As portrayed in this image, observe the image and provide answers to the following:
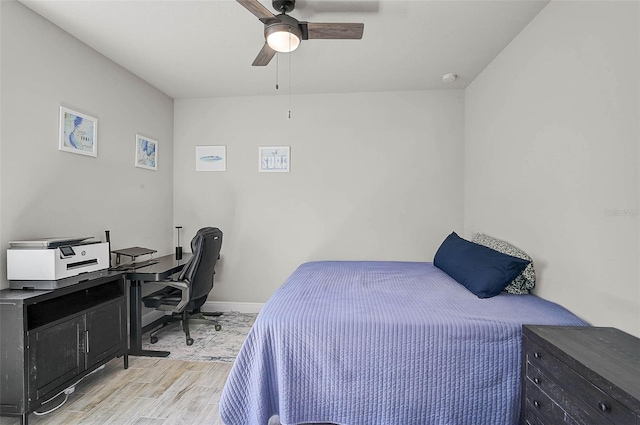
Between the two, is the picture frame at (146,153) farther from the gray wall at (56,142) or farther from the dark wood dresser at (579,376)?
the dark wood dresser at (579,376)

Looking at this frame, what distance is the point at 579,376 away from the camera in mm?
1153

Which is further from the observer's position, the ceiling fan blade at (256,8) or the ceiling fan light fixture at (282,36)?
the ceiling fan light fixture at (282,36)

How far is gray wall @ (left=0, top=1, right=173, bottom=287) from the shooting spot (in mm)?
2027

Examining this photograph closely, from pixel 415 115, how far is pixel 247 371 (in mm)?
3233

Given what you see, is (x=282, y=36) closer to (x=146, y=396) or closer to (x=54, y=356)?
(x=54, y=356)

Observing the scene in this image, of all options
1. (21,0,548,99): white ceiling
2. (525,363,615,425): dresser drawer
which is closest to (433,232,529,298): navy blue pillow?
(525,363,615,425): dresser drawer

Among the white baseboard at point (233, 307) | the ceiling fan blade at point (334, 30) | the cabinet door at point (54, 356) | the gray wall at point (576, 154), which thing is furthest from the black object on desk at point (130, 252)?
the gray wall at point (576, 154)

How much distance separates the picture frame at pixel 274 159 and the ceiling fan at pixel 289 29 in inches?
70.5

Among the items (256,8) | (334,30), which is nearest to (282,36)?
(256,8)

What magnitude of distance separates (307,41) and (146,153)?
2175 mm

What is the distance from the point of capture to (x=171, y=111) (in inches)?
155

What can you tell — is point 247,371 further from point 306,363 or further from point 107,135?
point 107,135

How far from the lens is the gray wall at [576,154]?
1.47m

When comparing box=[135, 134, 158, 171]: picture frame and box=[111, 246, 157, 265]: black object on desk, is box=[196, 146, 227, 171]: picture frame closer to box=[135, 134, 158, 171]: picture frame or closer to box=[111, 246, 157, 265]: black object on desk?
box=[135, 134, 158, 171]: picture frame
